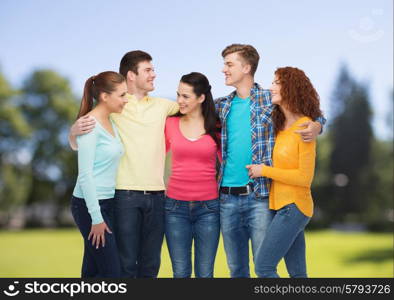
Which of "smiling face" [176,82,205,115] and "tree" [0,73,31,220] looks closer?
"smiling face" [176,82,205,115]

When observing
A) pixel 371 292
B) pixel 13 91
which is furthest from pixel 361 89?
pixel 371 292

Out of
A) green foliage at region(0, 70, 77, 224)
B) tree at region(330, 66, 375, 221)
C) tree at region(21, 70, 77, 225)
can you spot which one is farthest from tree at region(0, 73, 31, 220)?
tree at region(330, 66, 375, 221)

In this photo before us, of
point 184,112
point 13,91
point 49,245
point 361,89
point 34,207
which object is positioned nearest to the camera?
point 184,112

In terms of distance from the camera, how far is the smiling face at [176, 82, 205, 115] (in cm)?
538

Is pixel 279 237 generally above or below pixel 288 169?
below

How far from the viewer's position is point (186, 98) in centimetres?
538

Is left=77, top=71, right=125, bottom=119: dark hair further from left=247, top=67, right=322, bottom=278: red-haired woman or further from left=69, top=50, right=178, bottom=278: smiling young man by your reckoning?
left=247, top=67, right=322, bottom=278: red-haired woman

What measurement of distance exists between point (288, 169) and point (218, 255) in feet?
70.9

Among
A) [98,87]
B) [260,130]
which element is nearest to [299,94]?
[260,130]

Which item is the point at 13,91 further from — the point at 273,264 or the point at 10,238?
the point at 273,264

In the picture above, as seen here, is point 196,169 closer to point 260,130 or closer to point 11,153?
point 260,130

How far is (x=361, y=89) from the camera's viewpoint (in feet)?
169

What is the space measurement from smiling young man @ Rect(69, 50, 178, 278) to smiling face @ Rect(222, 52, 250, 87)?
0.74 meters

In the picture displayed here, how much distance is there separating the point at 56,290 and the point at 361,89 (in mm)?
49868
